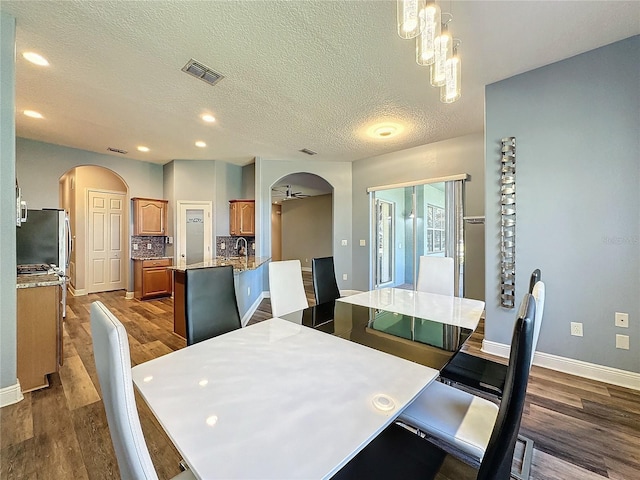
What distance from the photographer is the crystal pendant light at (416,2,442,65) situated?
1436mm

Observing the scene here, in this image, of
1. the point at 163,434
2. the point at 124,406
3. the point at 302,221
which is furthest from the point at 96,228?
the point at 124,406

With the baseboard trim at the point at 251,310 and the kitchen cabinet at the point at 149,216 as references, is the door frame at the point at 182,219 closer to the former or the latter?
the kitchen cabinet at the point at 149,216

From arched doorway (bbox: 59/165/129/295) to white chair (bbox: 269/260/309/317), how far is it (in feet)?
16.2

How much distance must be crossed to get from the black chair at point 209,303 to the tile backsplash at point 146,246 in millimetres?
4990

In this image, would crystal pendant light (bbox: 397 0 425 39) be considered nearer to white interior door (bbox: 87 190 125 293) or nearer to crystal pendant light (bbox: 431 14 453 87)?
crystal pendant light (bbox: 431 14 453 87)

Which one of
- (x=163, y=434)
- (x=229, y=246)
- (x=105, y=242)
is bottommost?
(x=163, y=434)

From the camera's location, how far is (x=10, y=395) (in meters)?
2.02

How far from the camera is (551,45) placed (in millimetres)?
2254

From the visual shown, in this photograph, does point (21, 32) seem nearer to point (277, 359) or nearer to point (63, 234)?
point (63, 234)

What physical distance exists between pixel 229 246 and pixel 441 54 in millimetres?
5297

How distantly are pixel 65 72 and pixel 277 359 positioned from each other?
3.40 metres

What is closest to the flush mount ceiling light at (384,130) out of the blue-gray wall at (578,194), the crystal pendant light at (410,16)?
the blue-gray wall at (578,194)

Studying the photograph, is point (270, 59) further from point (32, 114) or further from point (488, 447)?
point (32, 114)

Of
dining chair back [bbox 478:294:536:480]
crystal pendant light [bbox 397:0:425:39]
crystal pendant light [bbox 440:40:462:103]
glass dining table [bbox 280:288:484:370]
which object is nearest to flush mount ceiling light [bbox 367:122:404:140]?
crystal pendant light [bbox 440:40:462:103]
